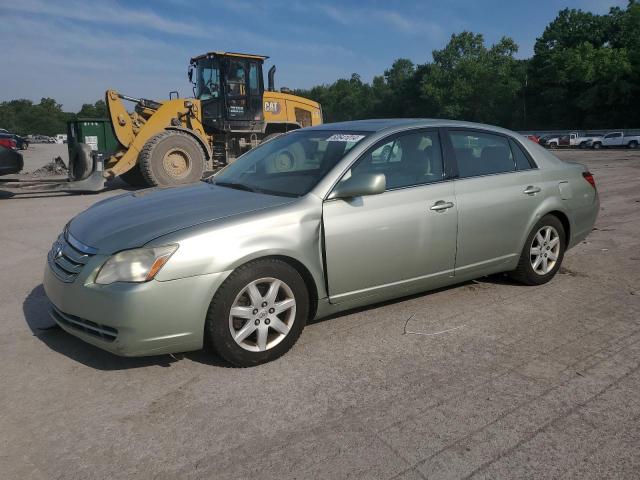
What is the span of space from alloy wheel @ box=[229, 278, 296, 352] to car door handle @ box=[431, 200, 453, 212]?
1360mm

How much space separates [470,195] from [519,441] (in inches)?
87.3

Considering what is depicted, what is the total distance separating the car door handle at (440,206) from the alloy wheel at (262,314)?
136 cm

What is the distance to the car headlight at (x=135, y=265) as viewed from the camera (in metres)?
3.15

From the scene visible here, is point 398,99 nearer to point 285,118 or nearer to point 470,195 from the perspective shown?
point 285,118

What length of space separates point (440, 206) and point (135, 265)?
2.27m

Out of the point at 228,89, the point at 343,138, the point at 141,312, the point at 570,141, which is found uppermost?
the point at 228,89

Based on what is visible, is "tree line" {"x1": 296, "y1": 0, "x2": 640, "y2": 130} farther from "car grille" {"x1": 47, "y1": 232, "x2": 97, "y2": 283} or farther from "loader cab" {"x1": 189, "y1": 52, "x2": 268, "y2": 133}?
"car grille" {"x1": 47, "y1": 232, "x2": 97, "y2": 283}

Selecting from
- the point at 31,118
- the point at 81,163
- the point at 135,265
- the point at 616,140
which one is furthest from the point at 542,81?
the point at 31,118

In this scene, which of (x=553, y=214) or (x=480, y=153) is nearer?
(x=480, y=153)

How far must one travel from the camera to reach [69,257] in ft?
11.4

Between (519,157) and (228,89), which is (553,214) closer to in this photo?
(519,157)

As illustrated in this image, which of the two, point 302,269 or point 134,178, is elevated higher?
point 302,269

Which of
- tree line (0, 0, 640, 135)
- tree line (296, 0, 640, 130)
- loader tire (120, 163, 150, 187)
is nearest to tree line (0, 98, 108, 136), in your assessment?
tree line (0, 0, 640, 135)

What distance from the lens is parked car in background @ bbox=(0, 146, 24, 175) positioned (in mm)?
11386
